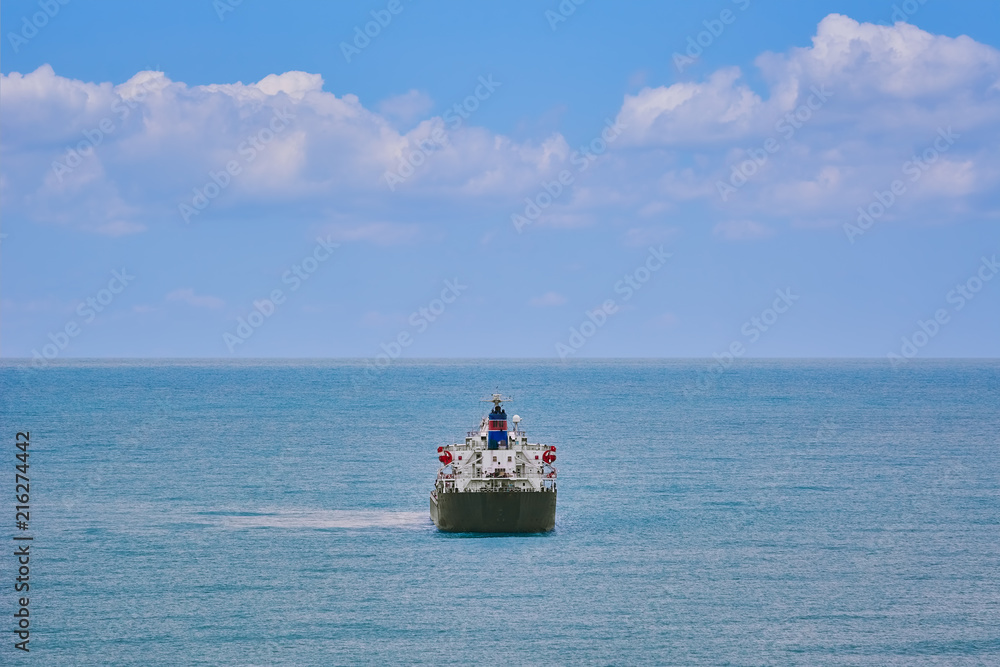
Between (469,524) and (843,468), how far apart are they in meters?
54.6

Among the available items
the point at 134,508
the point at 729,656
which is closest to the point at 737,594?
the point at 729,656

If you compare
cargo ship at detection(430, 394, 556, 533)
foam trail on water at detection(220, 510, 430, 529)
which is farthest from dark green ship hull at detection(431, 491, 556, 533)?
foam trail on water at detection(220, 510, 430, 529)

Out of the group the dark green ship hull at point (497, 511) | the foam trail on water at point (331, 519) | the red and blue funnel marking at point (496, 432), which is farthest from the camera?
the foam trail on water at point (331, 519)

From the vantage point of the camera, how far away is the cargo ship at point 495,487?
283 feet

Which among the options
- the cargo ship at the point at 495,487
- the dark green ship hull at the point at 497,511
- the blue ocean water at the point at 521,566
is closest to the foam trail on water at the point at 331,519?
the blue ocean water at the point at 521,566

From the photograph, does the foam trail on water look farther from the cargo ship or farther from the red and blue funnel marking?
the red and blue funnel marking

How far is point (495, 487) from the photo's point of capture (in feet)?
287

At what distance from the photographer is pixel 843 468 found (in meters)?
129

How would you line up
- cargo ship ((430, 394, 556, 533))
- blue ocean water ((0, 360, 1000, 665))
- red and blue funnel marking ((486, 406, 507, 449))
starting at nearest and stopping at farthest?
1. blue ocean water ((0, 360, 1000, 665))
2. cargo ship ((430, 394, 556, 533))
3. red and blue funnel marking ((486, 406, 507, 449))

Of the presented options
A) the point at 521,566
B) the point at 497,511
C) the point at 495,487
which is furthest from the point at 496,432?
the point at 521,566

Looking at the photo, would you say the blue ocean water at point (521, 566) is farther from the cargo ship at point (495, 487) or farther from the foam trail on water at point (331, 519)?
the cargo ship at point (495, 487)

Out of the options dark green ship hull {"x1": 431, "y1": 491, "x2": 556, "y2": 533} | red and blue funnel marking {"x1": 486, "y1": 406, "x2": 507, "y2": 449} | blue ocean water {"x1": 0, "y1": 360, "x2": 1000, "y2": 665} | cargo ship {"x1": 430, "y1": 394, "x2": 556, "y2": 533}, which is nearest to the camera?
blue ocean water {"x1": 0, "y1": 360, "x2": 1000, "y2": 665}

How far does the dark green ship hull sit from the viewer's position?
86000 mm

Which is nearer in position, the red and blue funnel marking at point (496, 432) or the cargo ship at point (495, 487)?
the cargo ship at point (495, 487)
